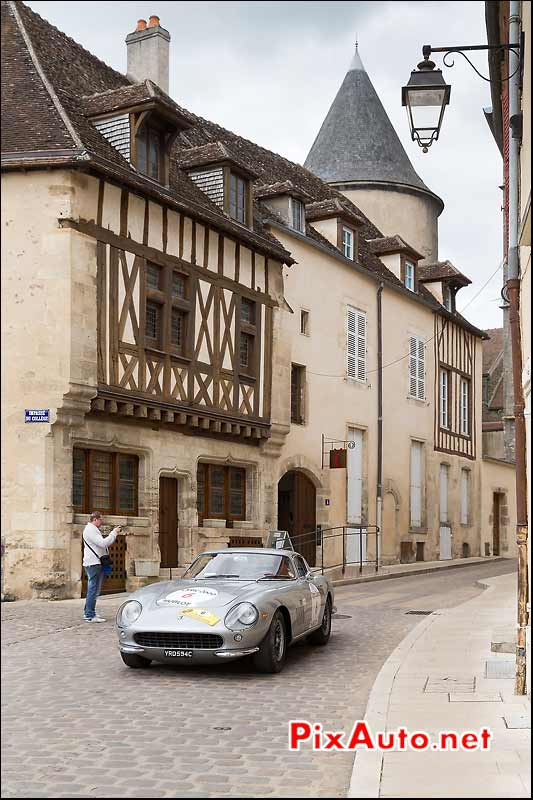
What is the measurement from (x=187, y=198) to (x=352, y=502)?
398 inches

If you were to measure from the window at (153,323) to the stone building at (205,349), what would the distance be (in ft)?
0.08

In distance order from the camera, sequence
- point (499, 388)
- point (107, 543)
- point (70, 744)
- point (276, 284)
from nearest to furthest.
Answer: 1. point (70, 744)
2. point (107, 543)
3. point (276, 284)
4. point (499, 388)

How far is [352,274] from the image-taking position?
1063 inches

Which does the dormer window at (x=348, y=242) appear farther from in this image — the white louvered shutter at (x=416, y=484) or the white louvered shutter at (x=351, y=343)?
the white louvered shutter at (x=416, y=484)

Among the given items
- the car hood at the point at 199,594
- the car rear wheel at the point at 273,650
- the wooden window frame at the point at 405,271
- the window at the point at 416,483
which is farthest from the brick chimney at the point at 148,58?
the car rear wheel at the point at 273,650

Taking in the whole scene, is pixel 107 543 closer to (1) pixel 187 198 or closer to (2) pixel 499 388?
(1) pixel 187 198

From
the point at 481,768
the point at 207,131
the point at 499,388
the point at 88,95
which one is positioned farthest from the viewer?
the point at 499,388

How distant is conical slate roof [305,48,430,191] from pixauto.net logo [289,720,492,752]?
29.7m

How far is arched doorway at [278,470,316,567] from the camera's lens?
24.6 metres

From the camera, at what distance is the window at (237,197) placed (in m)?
21.4

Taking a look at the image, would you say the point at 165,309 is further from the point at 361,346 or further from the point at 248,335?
the point at 361,346

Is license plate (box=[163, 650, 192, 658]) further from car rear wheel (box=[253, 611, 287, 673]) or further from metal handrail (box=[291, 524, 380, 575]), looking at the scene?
metal handrail (box=[291, 524, 380, 575])

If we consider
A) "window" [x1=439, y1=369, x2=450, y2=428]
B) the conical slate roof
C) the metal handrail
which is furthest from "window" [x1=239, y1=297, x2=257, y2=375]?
the conical slate roof

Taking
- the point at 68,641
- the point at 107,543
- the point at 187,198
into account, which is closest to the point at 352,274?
the point at 187,198
